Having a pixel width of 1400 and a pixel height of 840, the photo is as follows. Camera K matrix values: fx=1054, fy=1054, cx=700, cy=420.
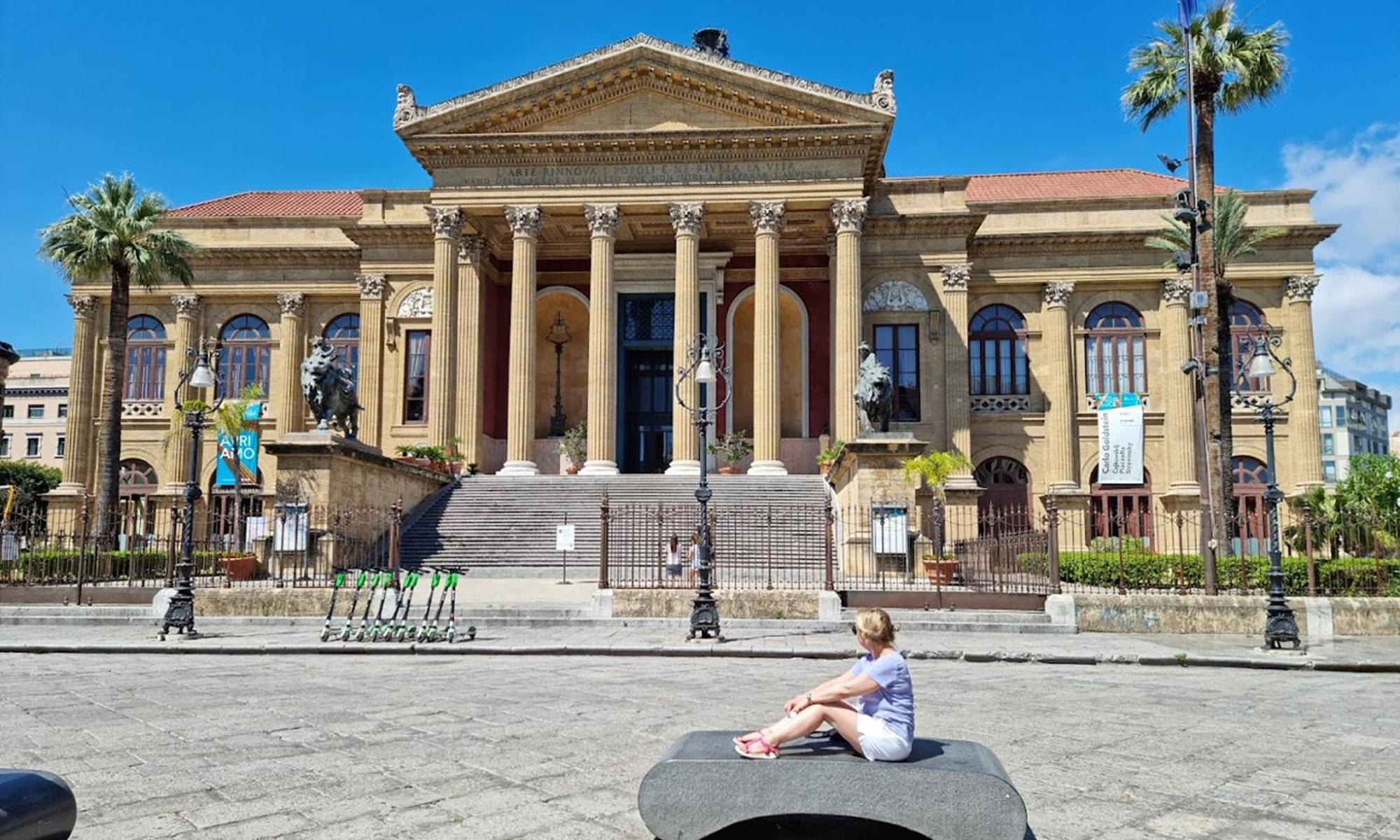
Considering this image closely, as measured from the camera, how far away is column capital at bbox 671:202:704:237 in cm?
3319

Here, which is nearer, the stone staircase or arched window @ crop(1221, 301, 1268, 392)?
the stone staircase

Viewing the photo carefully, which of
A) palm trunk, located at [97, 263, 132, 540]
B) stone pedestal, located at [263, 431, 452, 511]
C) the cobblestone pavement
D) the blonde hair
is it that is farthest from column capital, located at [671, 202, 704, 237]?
the blonde hair

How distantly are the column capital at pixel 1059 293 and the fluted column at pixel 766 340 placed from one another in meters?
10.8

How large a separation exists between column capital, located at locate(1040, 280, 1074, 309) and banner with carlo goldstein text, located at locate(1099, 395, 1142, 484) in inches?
251

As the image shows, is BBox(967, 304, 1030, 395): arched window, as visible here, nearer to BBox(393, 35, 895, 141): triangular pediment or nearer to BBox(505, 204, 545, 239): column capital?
BBox(393, 35, 895, 141): triangular pediment

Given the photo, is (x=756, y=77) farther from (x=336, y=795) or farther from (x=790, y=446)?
(x=336, y=795)

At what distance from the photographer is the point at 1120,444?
32.1m

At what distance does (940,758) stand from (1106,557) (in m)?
18.6

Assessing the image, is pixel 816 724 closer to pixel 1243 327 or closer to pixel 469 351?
pixel 469 351

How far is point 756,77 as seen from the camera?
3266 cm

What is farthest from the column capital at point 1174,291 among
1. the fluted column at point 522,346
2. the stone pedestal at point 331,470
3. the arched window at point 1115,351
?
the stone pedestal at point 331,470

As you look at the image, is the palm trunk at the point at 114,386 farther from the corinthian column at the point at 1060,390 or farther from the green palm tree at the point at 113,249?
the corinthian column at the point at 1060,390

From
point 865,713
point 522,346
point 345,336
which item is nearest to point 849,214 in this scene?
point 522,346

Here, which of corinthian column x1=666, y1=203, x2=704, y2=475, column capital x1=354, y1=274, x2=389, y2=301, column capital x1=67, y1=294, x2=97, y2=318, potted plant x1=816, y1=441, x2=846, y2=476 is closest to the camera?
potted plant x1=816, y1=441, x2=846, y2=476
